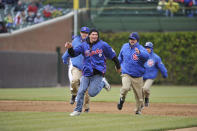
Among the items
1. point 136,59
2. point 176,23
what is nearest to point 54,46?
point 176,23

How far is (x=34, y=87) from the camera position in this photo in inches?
1064

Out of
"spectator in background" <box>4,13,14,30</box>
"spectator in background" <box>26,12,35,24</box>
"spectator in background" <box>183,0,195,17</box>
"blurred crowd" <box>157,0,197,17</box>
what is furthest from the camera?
"spectator in background" <box>183,0,195,17</box>

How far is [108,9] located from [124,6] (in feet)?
3.66

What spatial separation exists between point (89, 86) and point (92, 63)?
57cm

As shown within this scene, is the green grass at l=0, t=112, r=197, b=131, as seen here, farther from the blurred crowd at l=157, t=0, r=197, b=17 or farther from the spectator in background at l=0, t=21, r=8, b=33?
the blurred crowd at l=157, t=0, r=197, b=17

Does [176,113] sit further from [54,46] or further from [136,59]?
[54,46]

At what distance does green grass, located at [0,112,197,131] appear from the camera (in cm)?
929

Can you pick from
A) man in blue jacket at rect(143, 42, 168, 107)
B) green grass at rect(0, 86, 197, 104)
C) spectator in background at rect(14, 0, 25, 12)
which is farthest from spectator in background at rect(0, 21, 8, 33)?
man in blue jacket at rect(143, 42, 168, 107)

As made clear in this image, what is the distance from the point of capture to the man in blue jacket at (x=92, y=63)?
1134 cm

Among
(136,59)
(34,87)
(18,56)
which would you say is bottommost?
(34,87)

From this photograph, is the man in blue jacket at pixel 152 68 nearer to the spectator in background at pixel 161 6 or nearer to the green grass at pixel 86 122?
the green grass at pixel 86 122

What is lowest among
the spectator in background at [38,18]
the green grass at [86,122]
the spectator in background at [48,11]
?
the green grass at [86,122]

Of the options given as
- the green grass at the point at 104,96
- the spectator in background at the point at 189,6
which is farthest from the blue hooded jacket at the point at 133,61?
the spectator in background at the point at 189,6

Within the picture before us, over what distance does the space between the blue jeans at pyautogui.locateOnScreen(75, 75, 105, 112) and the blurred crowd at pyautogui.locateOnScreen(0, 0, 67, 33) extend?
18778 millimetres
